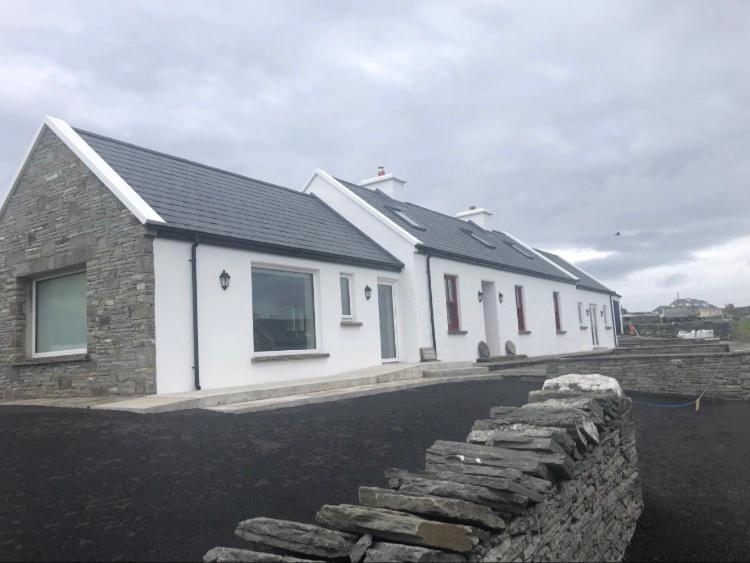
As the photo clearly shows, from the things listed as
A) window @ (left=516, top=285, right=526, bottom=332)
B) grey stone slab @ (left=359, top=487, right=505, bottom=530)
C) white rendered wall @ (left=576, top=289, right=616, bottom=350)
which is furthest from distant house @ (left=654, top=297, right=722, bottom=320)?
grey stone slab @ (left=359, top=487, right=505, bottom=530)

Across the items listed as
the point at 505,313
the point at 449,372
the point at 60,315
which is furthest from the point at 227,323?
the point at 505,313

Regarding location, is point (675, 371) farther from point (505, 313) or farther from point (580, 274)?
point (580, 274)

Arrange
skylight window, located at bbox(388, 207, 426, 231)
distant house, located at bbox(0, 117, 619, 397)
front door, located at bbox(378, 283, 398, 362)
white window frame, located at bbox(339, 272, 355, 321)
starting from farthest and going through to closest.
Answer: skylight window, located at bbox(388, 207, 426, 231)
front door, located at bbox(378, 283, 398, 362)
white window frame, located at bbox(339, 272, 355, 321)
distant house, located at bbox(0, 117, 619, 397)

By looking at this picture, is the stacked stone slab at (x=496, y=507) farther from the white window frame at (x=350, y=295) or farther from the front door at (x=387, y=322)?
the front door at (x=387, y=322)

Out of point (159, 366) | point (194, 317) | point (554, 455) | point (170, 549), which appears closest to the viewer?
point (170, 549)

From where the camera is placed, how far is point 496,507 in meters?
3.37

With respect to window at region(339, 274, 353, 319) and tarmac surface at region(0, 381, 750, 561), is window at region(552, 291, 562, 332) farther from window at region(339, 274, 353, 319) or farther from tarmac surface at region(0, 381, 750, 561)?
tarmac surface at region(0, 381, 750, 561)

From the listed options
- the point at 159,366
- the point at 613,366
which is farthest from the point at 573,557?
the point at 613,366

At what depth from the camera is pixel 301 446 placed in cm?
629

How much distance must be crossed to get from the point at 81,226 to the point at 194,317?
2990mm

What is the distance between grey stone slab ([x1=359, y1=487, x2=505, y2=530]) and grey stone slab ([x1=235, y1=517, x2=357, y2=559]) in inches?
12.6

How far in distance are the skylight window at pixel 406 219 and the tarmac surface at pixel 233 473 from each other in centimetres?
944

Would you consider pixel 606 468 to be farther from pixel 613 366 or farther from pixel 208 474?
pixel 613 366

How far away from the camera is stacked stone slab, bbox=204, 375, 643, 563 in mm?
3059
